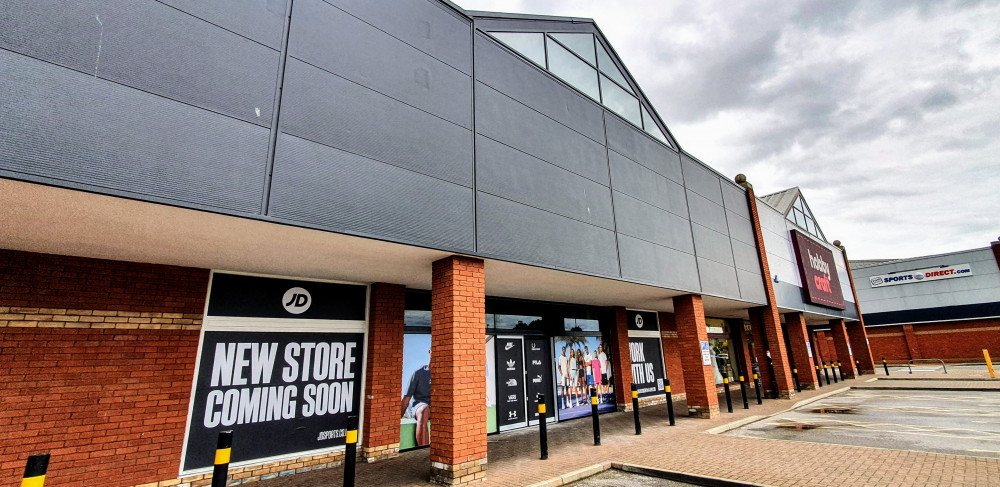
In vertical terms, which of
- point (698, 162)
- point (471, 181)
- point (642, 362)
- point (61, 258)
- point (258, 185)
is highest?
point (698, 162)

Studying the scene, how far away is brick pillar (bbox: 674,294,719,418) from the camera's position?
438 inches

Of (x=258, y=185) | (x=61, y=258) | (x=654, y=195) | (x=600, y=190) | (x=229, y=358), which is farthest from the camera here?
(x=654, y=195)

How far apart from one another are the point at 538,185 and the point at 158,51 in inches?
214

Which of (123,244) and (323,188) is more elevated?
(323,188)

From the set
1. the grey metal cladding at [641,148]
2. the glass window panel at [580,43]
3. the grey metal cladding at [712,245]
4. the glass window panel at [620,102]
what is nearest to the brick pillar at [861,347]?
the grey metal cladding at [712,245]

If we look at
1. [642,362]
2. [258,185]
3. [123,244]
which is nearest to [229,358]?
[123,244]

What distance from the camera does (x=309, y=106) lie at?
4.95m

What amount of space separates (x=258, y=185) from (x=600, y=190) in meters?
6.66

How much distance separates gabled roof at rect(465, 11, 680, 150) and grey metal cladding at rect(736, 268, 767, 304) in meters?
5.08

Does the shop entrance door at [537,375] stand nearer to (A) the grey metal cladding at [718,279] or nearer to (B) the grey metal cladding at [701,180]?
(A) the grey metal cladding at [718,279]

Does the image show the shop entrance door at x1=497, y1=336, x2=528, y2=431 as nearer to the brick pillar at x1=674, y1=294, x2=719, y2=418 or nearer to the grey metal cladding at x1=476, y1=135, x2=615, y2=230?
the grey metal cladding at x1=476, y1=135, x2=615, y2=230

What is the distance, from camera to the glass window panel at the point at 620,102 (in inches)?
421

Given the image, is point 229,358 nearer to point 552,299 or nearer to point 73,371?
point 73,371

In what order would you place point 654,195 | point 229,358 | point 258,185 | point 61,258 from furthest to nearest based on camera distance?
point 654,195 → point 229,358 → point 61,258 → point 258,185
